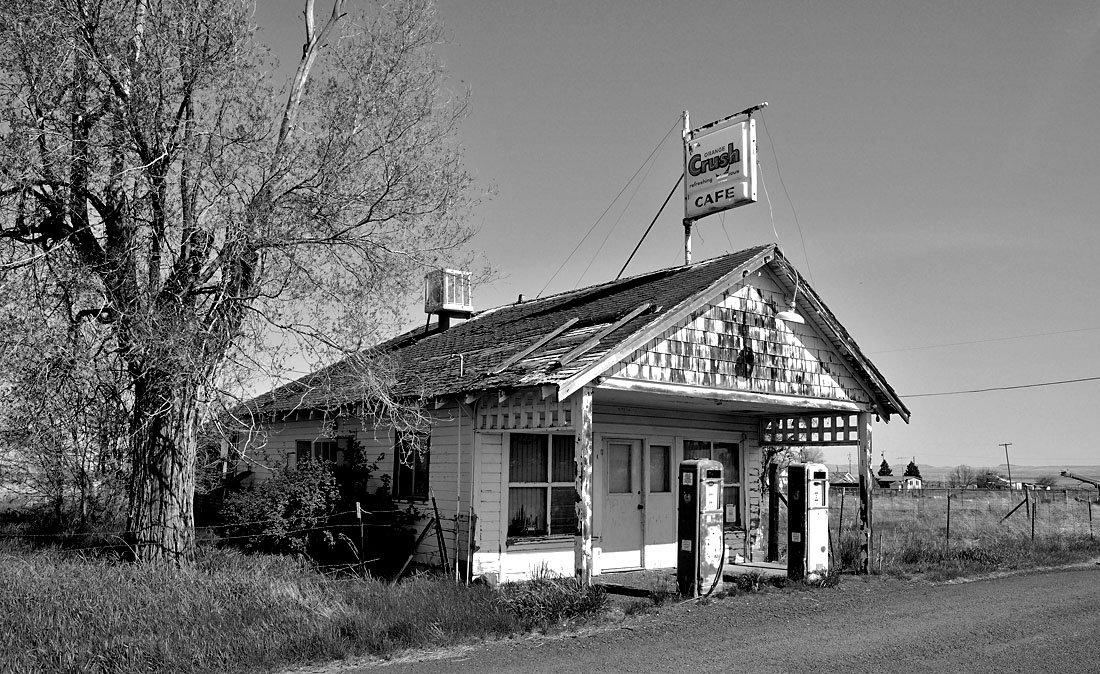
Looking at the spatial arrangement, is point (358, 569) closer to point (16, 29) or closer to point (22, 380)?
point (22, 380)

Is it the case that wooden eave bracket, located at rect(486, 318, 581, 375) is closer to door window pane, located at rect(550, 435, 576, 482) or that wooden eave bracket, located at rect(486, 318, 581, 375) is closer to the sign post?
door window pane, located at rect(550, 435, 576, 482)

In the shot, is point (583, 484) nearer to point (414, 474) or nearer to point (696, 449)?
point (414, 474)

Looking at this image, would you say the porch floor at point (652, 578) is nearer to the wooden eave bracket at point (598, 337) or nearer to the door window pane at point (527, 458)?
the door window pane at point (527, 458)

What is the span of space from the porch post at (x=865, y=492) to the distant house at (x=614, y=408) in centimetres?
6

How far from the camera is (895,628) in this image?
388 inches

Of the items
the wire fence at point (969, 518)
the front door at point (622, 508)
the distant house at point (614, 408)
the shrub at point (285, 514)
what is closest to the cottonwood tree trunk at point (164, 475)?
the distant house at point (614, 408)

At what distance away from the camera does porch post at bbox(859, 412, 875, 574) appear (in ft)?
47.0

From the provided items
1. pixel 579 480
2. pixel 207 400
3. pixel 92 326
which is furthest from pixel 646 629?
pixel 92 326

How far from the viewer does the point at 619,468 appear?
50.2ft

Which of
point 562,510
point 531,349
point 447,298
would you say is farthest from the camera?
point 447,298

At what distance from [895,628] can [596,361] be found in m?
4.52

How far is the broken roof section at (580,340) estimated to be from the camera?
39.3 feet

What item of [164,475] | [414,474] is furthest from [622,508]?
[164,475]

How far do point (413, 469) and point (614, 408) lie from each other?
340 cm
